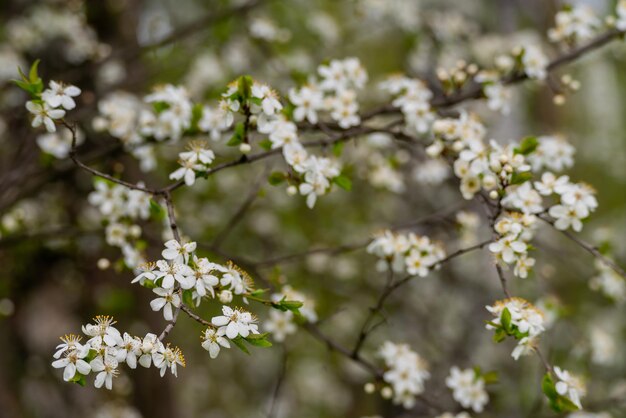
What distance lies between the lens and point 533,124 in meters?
6.50

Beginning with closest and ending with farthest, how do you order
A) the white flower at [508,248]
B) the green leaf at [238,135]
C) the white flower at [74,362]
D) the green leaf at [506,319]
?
the white flower at [74,362]
the green leaf at [506,319]
the white flower at [508,248]
the green leaf at [238,135]

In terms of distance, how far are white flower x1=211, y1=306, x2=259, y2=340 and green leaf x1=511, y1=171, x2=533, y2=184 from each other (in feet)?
3.16

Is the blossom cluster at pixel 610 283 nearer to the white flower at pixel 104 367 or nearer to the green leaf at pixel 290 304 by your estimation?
the green leaf at pixel 290 304

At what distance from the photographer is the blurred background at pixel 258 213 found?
3.78 m

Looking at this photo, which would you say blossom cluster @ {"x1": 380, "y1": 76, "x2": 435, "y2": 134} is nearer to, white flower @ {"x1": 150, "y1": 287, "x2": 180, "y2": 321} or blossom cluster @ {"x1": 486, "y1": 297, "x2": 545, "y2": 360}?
blossom cluster @ {"x1": 486, "y1": 297, "x2": 545, "y2": 360}

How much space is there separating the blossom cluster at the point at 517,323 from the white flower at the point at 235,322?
27.6 inches

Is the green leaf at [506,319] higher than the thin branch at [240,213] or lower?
higher

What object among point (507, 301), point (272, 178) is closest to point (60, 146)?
point (272, 178)

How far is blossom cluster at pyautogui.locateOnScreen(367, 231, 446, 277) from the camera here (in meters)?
2.36

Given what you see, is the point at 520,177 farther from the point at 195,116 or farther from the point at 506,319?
the point at 195,116

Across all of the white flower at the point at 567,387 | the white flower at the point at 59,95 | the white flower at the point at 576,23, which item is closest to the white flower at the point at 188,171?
the white flower at the point at 59,95

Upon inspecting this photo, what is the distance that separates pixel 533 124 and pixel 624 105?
5.06m

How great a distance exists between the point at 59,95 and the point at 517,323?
164 cm

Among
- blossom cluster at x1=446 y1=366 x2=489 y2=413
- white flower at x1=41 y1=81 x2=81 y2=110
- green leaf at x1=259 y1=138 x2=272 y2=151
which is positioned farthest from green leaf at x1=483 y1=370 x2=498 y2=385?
white flower at x1=41 y1=81 x2=81 y2=110
